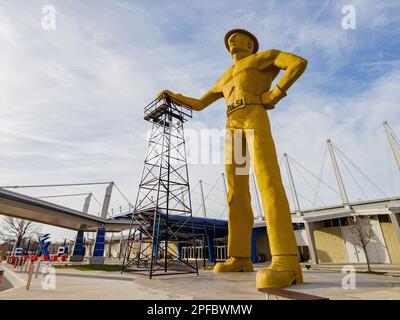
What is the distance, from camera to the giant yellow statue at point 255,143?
6.14 m

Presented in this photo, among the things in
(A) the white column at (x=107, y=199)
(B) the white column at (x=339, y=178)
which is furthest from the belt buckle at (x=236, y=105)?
(A) the white column at (x=107, y=199)

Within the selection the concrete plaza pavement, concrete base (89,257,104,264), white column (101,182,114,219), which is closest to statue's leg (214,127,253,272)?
the concrete plaza pavement

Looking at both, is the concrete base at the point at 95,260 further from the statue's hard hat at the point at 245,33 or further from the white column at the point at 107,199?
the statue's hard hat at the point at 245,33

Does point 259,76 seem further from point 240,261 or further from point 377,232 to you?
point 377,232

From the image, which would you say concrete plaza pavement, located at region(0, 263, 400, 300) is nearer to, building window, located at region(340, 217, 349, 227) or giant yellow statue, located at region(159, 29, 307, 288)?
giant yellow statue, located at region(159, 29, 307, 288)

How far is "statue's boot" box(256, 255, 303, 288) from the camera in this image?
5.25 metres

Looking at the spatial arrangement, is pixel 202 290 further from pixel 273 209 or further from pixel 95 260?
pixel 95 260

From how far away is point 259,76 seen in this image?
26.9ft

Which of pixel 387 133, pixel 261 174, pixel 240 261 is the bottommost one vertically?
pixel 240 261

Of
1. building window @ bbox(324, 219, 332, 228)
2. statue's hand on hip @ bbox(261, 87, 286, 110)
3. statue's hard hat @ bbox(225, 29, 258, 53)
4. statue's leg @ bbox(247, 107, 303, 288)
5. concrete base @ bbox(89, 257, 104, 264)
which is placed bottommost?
concrete base @ bbox(89, 257, 104, 264)

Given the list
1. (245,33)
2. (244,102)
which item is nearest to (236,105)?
(244,102)

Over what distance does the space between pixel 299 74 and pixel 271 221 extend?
4373 mm

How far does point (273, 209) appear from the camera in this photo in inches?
255
